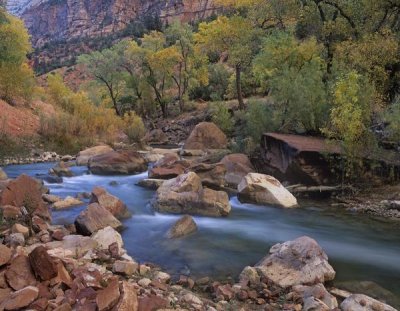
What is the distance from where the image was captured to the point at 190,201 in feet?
40.7

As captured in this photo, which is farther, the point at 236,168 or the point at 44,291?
the point at 236,168

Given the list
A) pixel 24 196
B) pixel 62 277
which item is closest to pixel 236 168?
pixel 24 196

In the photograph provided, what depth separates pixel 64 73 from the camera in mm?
83562

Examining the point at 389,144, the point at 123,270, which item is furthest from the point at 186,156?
the point at 123,270

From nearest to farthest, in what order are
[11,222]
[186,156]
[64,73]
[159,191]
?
[11,222]
[159,191]
[186,156]
[64,73]

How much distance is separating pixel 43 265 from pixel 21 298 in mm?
758

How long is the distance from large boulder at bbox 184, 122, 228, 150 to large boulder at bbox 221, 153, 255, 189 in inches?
246

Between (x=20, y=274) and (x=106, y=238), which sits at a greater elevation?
(x=20, y=274)

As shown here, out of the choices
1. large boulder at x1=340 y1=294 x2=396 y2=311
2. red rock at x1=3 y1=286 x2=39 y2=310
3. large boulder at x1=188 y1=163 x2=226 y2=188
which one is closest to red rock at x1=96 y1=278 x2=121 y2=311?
red rock at x1=3 y1=286 x2=39 y2=310

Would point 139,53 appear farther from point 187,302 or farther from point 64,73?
point 64,73

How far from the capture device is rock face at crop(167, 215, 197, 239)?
10242 mm

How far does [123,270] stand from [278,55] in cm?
1562

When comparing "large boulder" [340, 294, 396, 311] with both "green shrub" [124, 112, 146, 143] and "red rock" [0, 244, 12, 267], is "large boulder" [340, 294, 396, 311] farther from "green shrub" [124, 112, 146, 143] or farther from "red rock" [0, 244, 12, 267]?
"green shrub" [124, 112, 146, 143]

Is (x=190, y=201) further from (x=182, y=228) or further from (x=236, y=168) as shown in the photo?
(x=236, y=168)
